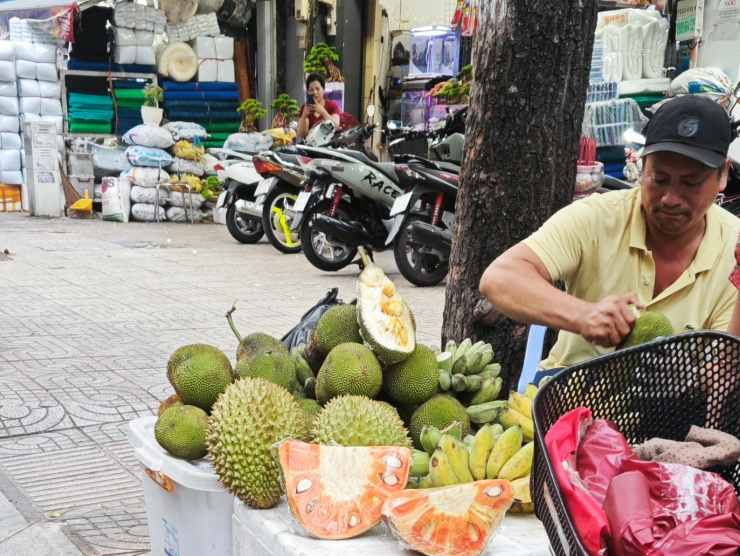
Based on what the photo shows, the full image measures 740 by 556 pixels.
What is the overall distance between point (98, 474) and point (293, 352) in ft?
4.99

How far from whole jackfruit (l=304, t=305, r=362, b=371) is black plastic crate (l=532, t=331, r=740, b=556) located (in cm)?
97

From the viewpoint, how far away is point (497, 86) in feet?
9.97

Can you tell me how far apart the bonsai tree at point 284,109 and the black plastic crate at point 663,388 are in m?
12.9

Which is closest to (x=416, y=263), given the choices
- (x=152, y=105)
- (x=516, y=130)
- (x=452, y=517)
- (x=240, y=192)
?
(x=240, y=192)

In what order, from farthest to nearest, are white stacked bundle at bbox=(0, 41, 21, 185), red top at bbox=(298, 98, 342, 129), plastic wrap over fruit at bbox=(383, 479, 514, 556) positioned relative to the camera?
1. white stacked bundle at bbox=(0, 41, 21, 185)
2. red top at bbox=(298, 98, 342, 129)
3. plastic wrap over fruit at bbox=(383, 479, 514, 556)

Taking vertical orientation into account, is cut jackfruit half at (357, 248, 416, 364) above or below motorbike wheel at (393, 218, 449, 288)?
above

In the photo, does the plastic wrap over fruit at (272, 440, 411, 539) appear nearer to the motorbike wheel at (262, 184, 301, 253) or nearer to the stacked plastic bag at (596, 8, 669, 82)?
the motorbike wheel at (262, 184, 301, 253)

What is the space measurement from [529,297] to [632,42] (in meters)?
8.16

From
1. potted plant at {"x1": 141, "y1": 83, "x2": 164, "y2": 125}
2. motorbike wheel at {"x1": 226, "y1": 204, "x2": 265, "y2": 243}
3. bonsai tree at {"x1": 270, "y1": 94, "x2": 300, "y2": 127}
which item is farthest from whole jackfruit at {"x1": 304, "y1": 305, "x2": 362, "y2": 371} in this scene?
potted plant at {"x1": 141, "y1": 83, "x2": 164, "y2": 125}

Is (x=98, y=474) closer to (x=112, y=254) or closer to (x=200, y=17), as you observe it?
(x=112, y=254)

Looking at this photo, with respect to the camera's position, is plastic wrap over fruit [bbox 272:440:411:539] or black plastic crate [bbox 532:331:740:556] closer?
black plastic crate [bbox 532:331:740:556]

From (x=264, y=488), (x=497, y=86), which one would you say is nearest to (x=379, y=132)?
(x=497, y=86)

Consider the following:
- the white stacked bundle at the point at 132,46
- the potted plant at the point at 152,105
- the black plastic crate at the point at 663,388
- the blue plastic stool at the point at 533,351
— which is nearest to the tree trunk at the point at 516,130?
the blue plastic stool at the point at 533,351

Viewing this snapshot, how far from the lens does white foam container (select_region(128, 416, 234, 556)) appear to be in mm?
2072
